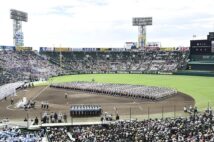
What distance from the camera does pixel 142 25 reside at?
145 metres

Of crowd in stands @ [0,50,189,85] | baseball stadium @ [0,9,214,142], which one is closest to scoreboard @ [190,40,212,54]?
baseball stadium @ [0,9,214,142]

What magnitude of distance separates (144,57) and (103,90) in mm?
70059

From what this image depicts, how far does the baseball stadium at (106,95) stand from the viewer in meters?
29.1

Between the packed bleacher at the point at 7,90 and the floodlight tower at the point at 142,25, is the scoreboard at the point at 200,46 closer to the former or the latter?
the floodlight tower at the point at 142,25

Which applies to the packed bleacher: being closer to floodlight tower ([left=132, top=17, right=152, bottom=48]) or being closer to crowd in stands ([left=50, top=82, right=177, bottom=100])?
crowd in stands ([left=50, top=82, right=177, bottom=100])

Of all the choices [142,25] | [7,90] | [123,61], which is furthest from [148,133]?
[142,25]

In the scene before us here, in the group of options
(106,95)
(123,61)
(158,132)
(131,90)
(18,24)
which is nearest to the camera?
(158,132)

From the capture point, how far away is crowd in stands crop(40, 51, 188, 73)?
122m

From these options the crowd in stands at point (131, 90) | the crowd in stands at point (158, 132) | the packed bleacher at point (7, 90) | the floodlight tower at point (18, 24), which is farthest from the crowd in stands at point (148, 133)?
the floodlight tower at point (18, 24)

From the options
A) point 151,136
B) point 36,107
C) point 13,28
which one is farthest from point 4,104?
point 13,28

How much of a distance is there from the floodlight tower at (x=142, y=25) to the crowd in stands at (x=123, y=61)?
13319mm

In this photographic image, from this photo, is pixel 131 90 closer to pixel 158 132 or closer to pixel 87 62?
pixel 158 132

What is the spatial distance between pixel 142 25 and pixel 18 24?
48.3 metres

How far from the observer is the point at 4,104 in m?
54.3
